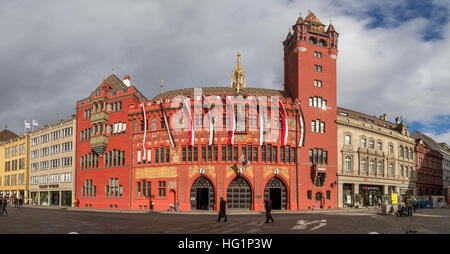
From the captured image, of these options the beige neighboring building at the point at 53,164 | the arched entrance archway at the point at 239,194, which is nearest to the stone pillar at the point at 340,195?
the arched entrance archway at the point at 239,194

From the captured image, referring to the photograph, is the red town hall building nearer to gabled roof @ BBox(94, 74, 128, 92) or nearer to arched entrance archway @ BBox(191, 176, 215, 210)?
arched entrance archway @ BBox(191, 176, 215, 210)

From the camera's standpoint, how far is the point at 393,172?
233 ft

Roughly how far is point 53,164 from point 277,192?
153 ft

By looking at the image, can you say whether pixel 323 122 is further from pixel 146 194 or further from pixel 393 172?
pixel 146 194

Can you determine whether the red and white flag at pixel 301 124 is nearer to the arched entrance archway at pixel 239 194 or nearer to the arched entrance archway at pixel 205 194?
the arched entrance archway at pixel 239 194

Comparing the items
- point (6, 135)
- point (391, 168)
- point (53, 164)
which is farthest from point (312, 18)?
point (6, 135)

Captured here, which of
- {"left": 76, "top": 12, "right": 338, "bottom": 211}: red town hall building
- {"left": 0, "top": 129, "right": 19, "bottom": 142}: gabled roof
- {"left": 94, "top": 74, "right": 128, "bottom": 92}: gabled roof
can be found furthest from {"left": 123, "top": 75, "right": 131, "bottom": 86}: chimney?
{"left": 0, "top": 129, "right": 19, "bottom": 142}: gabled roof

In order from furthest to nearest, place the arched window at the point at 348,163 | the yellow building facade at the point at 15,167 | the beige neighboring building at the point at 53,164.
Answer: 1. the yellow building facade at the point at 15,167
2. the beige neighboring building at the point at 53,164
3. the arched window at the point at 348,163

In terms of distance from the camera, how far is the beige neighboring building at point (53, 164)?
231ft

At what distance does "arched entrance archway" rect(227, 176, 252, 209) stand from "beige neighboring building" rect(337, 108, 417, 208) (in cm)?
1559

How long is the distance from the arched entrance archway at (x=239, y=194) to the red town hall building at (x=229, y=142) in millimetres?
130
